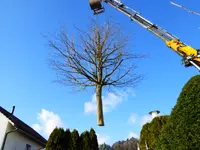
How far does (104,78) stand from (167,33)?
15.3 ft

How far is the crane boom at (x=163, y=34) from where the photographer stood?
9836 millimetres

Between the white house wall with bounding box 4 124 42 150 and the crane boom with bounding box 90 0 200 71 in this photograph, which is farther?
the white house wall with bounding box 4 124 42 150

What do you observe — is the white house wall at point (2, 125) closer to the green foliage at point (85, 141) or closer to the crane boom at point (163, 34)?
the green foliage at point (85, 141)

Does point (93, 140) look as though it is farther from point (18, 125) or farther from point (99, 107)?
point (18, 125)

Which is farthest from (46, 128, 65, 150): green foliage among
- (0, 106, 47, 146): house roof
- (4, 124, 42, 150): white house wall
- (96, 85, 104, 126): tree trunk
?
(4, 124, 42, 150): white house wall

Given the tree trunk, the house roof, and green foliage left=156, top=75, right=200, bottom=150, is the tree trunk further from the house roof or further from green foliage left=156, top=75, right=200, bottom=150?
the house roof

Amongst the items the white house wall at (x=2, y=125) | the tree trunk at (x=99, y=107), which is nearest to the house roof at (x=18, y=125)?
the white house wall at (x=2, y=125)

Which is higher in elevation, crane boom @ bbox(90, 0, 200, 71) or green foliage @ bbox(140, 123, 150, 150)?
crane boom @ bbox(90, 0, 200, 71)

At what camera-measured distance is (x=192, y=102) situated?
4.55 metres

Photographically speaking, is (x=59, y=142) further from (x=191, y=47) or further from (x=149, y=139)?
(x=191, y=47)

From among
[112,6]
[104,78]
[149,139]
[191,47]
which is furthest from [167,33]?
[149,139]

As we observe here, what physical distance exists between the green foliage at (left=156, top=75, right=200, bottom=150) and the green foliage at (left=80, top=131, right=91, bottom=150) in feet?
14.2

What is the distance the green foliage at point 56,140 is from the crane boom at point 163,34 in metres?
6.42

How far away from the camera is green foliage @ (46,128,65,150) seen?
28.5ft
